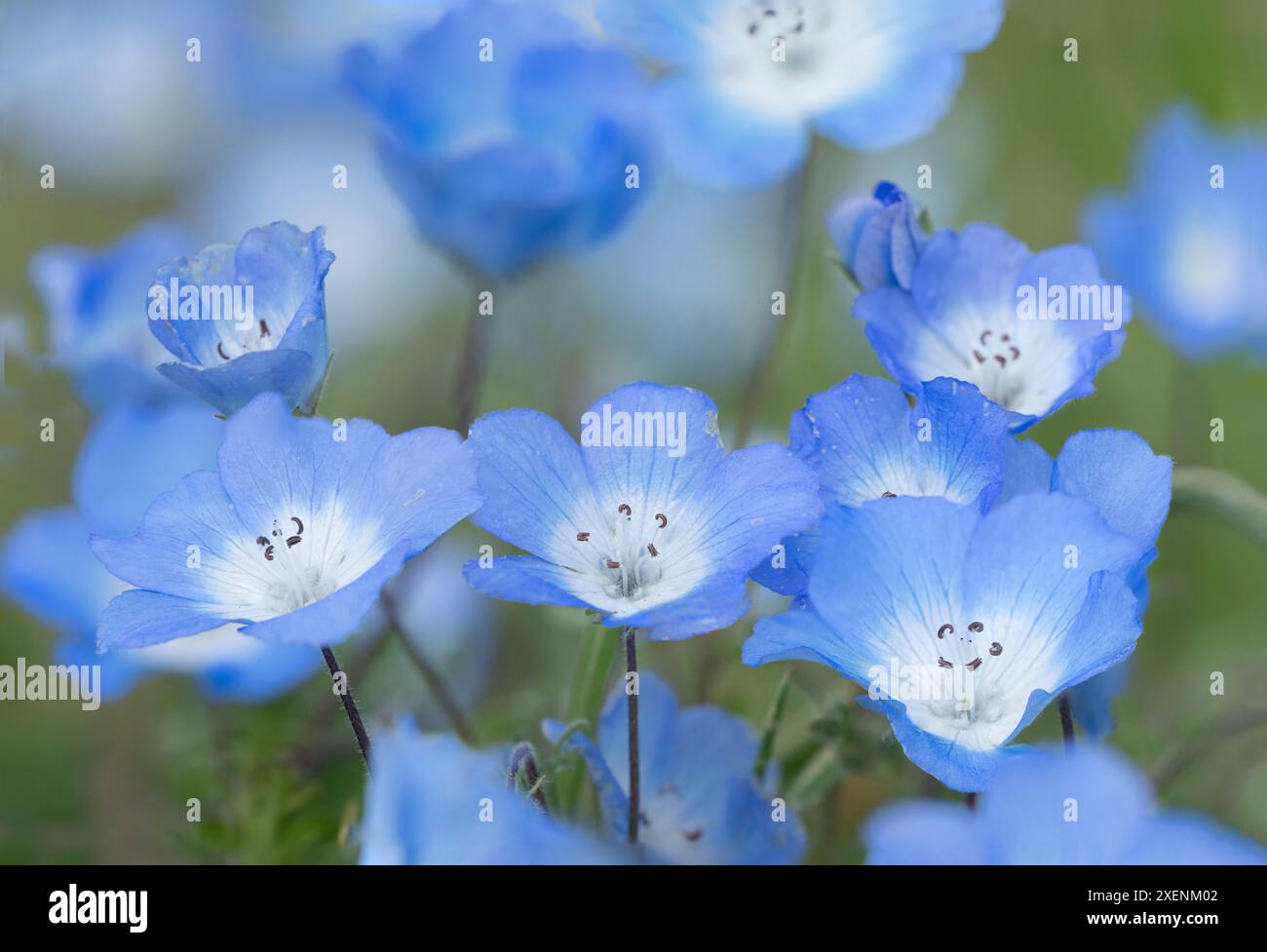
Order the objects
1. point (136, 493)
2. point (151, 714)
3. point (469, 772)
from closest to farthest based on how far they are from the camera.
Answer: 1. point (469, 772)
2. point (136, 493)
3. point (151, 714)

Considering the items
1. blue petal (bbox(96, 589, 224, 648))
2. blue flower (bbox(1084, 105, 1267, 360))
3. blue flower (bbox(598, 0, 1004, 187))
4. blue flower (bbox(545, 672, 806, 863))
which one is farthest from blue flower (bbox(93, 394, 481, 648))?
blue flower (bbox(1084, 105, 1267, 360))

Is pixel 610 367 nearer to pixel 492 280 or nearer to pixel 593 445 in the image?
pixel 492 280

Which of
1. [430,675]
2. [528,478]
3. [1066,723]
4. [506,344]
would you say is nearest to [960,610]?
[1066,723]

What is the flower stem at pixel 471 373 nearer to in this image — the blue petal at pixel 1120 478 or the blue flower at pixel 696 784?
the blue flower at pixel 696 784

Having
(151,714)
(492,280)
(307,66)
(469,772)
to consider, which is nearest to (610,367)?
(492,280)

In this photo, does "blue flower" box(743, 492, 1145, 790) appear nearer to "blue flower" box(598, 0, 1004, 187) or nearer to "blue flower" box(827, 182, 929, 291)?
"blue flower" box(827, 182, 929, 291)

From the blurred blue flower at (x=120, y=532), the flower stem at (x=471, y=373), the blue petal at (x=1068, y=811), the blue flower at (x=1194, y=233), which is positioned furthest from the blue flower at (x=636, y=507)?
the blue flower at (x=1194, y=233)
